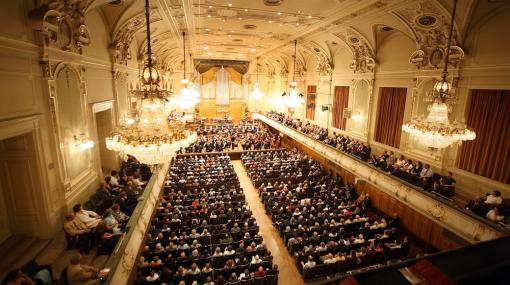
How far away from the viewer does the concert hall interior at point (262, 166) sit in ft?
16.3

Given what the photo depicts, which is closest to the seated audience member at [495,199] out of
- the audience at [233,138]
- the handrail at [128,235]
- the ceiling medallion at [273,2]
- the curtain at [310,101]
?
the ceiling medallion at [273,2]

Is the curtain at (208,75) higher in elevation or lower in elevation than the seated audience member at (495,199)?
higher

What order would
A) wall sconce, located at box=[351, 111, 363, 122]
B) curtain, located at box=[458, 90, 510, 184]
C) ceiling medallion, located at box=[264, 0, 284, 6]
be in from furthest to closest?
wall sconce, located at box=[351, 111, 363, 122] < ceiling medallion, located at box=[264, 0, 284, 6] < curtain, located at box=[458, 90, 510, 184]

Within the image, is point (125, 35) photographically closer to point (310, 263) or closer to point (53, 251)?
point (53, 251)

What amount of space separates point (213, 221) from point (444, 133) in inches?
290

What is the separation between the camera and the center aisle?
766 centimetres

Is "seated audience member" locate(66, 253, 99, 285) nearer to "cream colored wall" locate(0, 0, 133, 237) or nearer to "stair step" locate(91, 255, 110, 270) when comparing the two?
"stair step" locate(91, 255, 110, 270)

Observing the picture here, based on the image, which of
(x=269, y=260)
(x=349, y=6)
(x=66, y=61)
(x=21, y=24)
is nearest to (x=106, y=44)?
(x=66, y=61)

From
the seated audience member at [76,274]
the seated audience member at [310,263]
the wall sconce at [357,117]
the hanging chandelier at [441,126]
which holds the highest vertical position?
the hanging chandelier at [441,126]

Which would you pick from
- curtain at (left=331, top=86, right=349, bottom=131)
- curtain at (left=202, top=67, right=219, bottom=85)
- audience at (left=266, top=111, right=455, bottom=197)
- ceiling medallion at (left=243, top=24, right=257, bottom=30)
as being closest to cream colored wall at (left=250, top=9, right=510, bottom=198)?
curtain at (left=331, top=86, right=349, bottom=131)

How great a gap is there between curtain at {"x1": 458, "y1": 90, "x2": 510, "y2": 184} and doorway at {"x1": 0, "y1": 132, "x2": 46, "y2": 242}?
37.8 feet

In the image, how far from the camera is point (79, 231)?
560 cm

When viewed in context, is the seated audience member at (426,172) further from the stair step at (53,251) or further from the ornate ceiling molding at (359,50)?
the stair step at (53,251)

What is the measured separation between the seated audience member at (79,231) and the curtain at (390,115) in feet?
37.2
